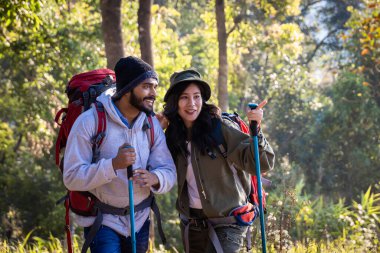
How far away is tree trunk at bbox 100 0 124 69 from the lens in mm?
7242

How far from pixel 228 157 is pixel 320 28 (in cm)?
3392

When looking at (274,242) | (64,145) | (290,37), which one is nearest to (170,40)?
(290,37)

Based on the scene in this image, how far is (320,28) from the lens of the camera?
121 ft

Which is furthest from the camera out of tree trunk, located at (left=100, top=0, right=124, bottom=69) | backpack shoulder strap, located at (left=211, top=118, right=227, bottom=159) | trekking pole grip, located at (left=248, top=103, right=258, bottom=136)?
tree trunk, located at (left=100, top=0, right=124, bottom=69)

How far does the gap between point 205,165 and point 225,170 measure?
14 centimetres

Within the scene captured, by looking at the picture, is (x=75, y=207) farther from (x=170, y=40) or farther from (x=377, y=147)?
(x=377, y=147)

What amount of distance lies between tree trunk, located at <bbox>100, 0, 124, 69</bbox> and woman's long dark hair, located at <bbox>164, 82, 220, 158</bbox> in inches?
111

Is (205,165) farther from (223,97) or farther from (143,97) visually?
(223,97)

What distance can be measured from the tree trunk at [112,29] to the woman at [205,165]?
111 inches

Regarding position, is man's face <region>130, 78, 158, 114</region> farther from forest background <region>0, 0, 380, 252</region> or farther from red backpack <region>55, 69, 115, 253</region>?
forest background <region>0, 0, 380, 252</region>

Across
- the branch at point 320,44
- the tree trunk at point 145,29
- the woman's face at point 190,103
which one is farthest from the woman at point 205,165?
the branch at point 320,44

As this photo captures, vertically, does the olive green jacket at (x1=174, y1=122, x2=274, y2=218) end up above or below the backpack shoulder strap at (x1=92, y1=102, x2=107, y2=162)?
below

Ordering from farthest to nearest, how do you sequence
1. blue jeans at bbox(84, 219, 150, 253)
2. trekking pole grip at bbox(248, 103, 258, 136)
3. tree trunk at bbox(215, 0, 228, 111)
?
tree trunk at bbox(215, 0, 228, 111) < trekking pole grip at bbox(248, 103, 258, 136) < blue jeans at bbox(84, 219, 150, 253)

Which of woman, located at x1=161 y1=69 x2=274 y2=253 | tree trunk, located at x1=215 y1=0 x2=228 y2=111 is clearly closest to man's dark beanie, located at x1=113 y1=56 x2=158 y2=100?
woman, located at x1=161 y1=69 x2=274 y2=253
